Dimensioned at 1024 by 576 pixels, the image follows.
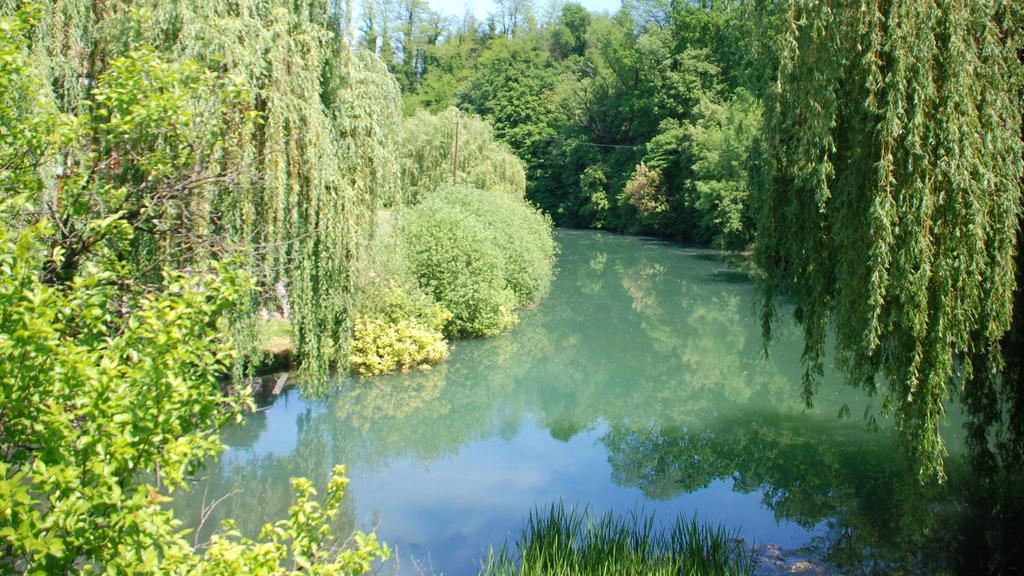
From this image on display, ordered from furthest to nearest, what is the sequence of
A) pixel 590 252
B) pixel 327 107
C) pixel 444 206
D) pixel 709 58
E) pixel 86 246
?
pixel 709 58 < pixel 590 252 < pixel 444 206 < pixel 327 107 < pixel 86 246

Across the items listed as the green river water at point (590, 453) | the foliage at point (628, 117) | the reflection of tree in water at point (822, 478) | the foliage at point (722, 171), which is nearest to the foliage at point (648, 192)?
the foliage at point (628, 117)

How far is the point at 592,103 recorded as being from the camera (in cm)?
5681

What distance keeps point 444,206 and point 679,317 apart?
28.3 feet

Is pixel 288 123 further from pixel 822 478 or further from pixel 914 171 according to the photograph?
pixel 822 478

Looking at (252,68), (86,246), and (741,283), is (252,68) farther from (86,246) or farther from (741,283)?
(741,283)

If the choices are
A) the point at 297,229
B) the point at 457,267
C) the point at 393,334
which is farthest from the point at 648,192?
the point at 297,229

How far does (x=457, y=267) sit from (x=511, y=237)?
13.8 ft

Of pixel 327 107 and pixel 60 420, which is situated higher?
pixel 327 107

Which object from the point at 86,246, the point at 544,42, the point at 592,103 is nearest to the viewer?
the point at 86,246

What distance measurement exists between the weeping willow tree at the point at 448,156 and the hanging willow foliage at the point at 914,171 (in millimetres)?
22901

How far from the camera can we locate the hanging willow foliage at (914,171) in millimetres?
6449

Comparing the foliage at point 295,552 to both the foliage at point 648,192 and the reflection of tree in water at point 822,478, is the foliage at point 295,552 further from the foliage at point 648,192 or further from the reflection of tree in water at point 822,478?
the foliage at point 648,192

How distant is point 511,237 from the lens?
876 inches

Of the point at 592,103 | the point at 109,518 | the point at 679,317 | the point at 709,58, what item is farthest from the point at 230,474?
the point at 592,103
